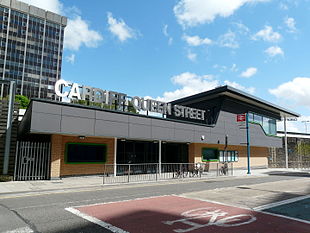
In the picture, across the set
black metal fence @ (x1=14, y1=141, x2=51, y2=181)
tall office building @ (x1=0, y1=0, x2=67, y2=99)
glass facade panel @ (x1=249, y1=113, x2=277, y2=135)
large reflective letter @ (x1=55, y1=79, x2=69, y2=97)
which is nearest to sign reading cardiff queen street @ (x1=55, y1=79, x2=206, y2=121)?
large reflective letter @ (x1=55, y1=79, x2=69, y2=97)

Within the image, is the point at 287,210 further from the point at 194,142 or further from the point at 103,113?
the point at 194,142

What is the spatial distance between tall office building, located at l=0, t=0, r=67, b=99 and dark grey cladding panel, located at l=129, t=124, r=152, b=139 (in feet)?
282

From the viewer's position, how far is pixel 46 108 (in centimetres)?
1557

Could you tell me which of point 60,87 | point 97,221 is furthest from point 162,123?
point 97,221

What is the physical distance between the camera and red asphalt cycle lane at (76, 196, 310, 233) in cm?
637

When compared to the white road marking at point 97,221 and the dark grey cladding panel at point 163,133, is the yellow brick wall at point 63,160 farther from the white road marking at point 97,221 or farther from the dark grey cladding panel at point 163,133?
the white road marking at point 97,221

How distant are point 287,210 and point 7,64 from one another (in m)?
111

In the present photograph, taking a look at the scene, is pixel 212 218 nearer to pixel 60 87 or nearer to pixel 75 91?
pixel 75 91

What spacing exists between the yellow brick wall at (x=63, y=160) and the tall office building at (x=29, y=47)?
8479 cm

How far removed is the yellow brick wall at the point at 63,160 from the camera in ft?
56.3

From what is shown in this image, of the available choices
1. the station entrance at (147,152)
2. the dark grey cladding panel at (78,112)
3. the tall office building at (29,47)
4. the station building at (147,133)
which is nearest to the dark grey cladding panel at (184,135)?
the station building at (147,133)

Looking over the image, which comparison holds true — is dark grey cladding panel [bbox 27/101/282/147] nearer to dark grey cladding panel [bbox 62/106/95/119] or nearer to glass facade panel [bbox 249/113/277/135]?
dark grey cladding panel [bbox 62/106/95/119]

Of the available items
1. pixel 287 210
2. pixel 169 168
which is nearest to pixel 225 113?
pixel 169 168

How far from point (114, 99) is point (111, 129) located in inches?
126
